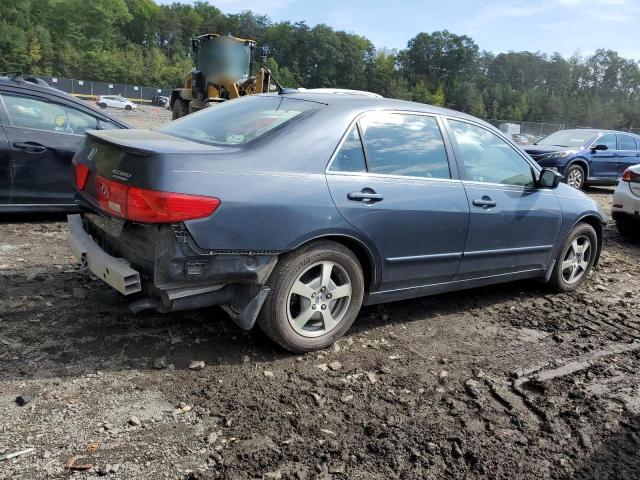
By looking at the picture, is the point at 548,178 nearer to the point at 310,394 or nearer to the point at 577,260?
the point at 577,260

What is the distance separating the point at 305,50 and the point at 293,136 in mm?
127176

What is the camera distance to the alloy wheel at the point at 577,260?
5.30m

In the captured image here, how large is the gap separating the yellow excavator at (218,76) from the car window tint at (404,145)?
47.6 ft

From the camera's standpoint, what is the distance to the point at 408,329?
422 cm

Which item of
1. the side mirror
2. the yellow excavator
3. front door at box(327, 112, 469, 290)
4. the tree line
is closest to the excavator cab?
the yellow excavator

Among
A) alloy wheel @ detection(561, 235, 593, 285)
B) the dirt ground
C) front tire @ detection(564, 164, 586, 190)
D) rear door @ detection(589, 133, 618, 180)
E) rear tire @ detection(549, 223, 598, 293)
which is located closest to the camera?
the dirt ground

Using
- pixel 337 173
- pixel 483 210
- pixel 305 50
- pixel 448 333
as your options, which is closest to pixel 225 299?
pixel 337 173

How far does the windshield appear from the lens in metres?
13.3

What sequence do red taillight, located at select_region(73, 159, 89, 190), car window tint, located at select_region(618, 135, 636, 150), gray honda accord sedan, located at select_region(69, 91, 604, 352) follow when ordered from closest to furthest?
gray honda accord sedan, located at select_region(69, 91, 604, 352), red taillight, located at select_region(73, 159, 89, 190), car window tint, located at select_region(618, 135, 636, 150)

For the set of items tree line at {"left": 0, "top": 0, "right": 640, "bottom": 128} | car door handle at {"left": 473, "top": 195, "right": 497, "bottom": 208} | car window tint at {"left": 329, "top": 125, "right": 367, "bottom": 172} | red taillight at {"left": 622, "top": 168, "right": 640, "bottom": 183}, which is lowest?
car door handle at {"left": 473, "top": 195, "right": 497, "bottom": 208}

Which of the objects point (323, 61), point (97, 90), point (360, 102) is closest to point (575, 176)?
point (360, 102)

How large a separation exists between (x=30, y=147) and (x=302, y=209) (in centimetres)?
407

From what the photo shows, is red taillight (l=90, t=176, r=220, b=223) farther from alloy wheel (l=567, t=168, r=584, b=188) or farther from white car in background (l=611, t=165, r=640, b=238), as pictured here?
alloy wheel (l=567, t=168, r=584, b=188)

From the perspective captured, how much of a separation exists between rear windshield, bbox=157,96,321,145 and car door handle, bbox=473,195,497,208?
1452 millimetres
